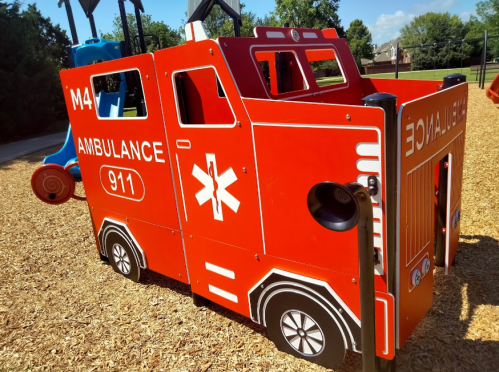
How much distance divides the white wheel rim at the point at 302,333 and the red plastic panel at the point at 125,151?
122 cm

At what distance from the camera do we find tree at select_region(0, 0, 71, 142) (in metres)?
16.1

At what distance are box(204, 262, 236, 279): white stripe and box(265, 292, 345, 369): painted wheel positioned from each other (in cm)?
38

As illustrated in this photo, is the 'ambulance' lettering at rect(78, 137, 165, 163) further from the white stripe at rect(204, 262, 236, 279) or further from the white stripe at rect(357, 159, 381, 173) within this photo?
the white stripe at rect(357, 159, 381, 173)

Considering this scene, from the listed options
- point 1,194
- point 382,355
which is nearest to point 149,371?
point 382,355

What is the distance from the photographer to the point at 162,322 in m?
3.52

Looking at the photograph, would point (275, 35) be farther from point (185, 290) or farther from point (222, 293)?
point (185, 290)

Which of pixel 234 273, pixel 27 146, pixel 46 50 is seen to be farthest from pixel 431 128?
pixel 46 50

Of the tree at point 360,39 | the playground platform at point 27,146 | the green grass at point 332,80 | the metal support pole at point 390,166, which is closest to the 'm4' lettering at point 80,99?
the green grass at point 332,80

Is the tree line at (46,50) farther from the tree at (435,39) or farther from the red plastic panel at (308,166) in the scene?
the red plastic panel at (308,166)

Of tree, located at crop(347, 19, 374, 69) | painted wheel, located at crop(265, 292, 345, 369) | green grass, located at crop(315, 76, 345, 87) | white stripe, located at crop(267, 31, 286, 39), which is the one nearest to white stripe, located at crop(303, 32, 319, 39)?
white stripe, located at crop(267, 31, 286, 39)

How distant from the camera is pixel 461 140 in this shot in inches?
137

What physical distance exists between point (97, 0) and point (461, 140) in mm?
9806

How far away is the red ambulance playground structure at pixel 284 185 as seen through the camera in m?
2.05

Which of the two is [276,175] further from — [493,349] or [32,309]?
[32,309]
